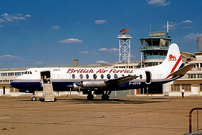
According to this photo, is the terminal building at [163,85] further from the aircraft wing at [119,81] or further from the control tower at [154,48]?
the aircraft wing at [119,81]

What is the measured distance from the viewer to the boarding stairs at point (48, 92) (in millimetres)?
37969

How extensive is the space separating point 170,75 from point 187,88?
30284mm

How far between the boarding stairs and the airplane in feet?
1.63

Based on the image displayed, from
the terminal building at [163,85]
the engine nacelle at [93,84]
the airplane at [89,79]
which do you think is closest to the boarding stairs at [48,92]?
the airplane at [89,79]

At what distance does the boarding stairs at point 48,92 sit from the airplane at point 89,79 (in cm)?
50

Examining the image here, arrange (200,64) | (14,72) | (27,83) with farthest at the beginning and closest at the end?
(14,72)
(200,64)
(27,83)

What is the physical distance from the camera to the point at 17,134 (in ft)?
38.6

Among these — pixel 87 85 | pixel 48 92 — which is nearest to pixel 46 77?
pixel 48 92

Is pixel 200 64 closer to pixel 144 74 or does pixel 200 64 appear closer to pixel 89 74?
pixel 144 74

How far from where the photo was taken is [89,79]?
133 feet

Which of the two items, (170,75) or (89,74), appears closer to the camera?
(89,74)

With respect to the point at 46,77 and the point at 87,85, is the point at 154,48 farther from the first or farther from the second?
the point at 87,85

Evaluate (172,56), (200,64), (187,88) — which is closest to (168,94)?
(187,88)

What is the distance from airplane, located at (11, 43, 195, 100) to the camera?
127 ft
